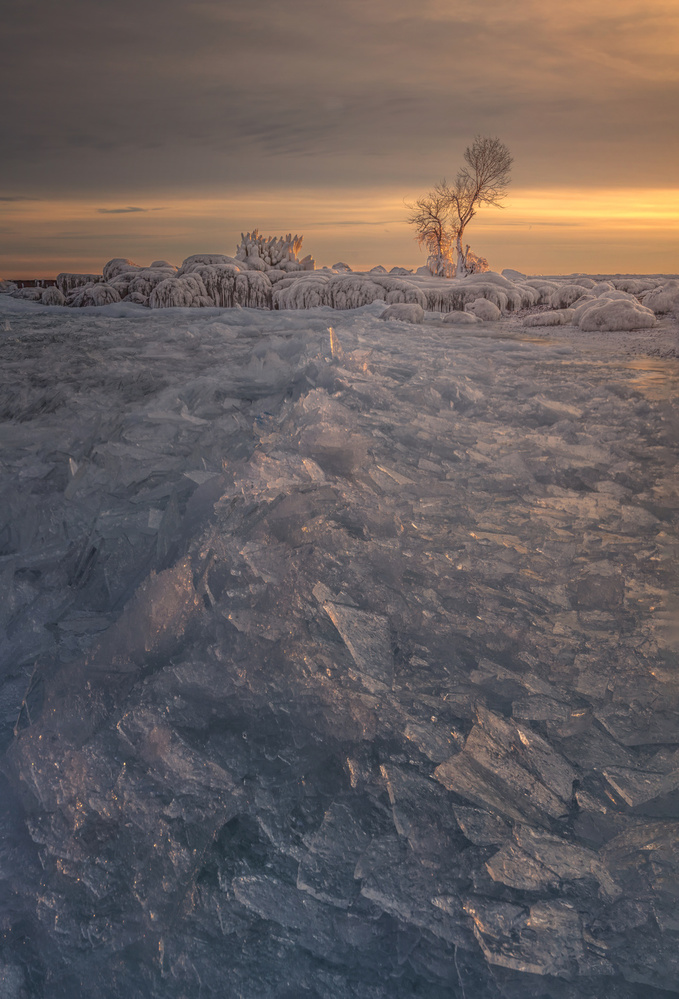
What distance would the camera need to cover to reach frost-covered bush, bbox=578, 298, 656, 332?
310 inches

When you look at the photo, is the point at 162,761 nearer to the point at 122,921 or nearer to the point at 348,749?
the point at 122,921

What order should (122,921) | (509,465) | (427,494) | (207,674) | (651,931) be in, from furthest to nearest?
(509,465) → (427,494) → (207,674) → (122,921) → (651,931)

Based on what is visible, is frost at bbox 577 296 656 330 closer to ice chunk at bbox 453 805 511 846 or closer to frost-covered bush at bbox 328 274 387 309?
frost-covered bush at bbox 328 274 387 309

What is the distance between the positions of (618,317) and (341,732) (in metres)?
8.08

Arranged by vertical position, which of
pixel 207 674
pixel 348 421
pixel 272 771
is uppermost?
pixel 348 421

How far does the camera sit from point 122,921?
1104mm

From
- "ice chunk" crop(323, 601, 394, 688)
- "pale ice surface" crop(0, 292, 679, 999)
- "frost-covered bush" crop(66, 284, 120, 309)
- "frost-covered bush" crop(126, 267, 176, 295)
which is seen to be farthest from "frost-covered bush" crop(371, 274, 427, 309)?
"ice chunk" crop(323, 601, 394, 688)

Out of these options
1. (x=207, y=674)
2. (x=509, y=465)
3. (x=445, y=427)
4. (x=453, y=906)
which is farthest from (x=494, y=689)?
(x=445, y=427)

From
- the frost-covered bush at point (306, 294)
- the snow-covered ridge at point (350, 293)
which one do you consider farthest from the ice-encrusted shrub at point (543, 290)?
the frost-covered bush at point (306, 294)

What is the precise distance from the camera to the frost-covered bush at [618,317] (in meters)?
7.88

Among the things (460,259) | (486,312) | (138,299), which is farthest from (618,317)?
(460,259)

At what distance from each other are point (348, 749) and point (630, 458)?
218 centimetres

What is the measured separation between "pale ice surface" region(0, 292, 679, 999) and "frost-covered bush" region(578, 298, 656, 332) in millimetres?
6241

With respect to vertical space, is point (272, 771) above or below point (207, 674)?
below
